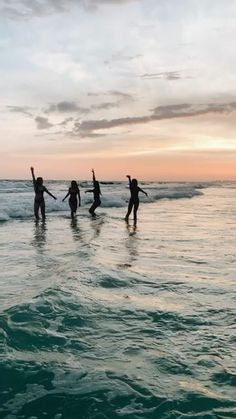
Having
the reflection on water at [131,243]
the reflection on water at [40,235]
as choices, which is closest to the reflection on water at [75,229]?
the reflection on water at [40,235]

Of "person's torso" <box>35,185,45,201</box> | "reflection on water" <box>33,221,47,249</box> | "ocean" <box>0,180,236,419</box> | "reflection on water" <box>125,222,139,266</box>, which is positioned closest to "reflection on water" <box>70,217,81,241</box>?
"reflection on water" <box>33,221,47,249</box>

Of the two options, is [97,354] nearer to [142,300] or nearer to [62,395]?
[62,395]

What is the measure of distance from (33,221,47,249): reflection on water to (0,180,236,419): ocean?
1713 mm

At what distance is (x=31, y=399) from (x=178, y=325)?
245 centimetres

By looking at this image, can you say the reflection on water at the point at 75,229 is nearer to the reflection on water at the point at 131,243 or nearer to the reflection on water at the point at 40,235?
the reflection on water at the point at 40,235

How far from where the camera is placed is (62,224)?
19750 mm

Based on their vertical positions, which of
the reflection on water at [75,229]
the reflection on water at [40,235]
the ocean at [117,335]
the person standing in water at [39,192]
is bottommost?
the ocean at [117,335]

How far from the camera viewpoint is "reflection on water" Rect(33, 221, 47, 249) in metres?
13.3

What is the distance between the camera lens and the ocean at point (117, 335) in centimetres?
404

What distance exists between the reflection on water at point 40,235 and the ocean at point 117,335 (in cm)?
171

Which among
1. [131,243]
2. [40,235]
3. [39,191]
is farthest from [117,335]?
[39,191]

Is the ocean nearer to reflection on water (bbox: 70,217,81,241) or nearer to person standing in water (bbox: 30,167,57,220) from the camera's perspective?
reflection on water (bbox: 70,217,81,241)

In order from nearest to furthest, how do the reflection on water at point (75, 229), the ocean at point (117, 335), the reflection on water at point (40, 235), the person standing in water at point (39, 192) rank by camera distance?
the ocean at point (117, 335) → the reflection on water at point (40, 235) → the reflection on water at point (75, 229) → the person standing in water at point (39, 192)

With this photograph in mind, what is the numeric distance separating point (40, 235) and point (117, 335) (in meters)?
10.3
